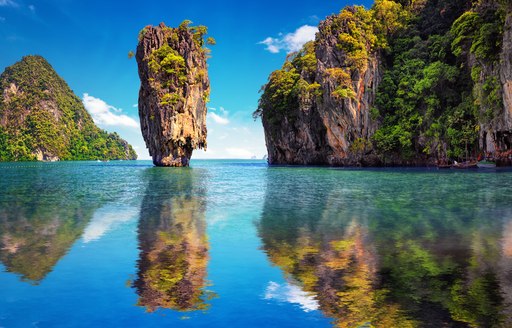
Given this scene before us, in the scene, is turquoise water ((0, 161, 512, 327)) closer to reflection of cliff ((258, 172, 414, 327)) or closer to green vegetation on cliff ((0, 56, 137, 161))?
reflection of cliff ((258, 172, 414, 327))

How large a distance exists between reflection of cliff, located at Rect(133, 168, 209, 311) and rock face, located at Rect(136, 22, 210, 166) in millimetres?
46160

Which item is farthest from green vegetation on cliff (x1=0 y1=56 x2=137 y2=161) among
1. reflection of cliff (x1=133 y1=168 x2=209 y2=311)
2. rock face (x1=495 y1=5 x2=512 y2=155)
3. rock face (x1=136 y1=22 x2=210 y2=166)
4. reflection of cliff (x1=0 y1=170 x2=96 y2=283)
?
reflection of cliff (x1=133 y1=168 x2=209 y2=311)

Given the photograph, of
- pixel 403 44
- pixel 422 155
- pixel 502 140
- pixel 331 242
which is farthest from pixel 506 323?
pixel 403 44

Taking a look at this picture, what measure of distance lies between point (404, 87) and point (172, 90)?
33.4 meters

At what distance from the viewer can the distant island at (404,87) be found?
36.8 metres

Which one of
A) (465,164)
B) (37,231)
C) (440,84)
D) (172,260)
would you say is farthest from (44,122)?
(172,260)

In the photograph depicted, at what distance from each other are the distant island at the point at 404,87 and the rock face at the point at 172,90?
15.6 meters

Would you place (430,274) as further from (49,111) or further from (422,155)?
(49,111)

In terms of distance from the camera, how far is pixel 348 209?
1498 centimetres

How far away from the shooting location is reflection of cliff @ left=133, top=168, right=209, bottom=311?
5.50 m

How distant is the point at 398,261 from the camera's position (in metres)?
7.36

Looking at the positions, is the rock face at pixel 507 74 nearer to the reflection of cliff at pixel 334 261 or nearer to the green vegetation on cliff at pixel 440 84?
the green vegetation on cliff at pixel 440 84

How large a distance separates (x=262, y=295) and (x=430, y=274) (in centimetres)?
292

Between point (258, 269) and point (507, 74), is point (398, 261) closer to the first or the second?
point (258, 269)
